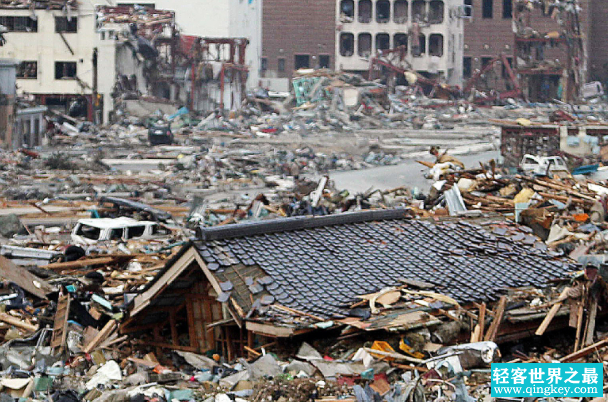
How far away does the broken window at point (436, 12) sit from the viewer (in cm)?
6994

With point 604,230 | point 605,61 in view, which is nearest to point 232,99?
point 605,61

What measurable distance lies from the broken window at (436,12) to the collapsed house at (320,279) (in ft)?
192

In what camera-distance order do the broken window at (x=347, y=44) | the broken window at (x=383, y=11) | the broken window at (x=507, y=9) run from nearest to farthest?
1. the broken window at (x=383, y=11)
2. the broken window at (x=347, y=44)
3. the broken window at (x=507, y=9)

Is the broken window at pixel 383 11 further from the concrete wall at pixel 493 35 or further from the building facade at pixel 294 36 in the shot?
the concrete wall at pixel 493 35

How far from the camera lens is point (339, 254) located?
460 inches

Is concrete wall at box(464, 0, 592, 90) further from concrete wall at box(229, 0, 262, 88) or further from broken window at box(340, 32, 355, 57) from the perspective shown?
concrete wall at box(229, 0, 262, 88)

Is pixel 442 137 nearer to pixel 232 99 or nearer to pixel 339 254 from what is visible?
pixel 232 99

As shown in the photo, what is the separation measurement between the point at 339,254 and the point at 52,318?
3660 millimetres

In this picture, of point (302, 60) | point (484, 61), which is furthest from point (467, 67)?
point (302, 60)

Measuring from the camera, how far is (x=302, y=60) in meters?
74.6

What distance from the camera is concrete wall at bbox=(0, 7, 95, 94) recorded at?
5269 cm

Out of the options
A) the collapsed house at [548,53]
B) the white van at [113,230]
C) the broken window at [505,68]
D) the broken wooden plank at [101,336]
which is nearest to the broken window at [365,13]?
the broken window at [505,68]

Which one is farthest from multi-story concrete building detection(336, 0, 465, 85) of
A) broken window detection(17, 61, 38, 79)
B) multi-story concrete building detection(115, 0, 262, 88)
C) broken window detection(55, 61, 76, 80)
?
broken window detection(17, 61, 38, 79)

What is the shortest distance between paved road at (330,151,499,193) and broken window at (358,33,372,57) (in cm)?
2994
